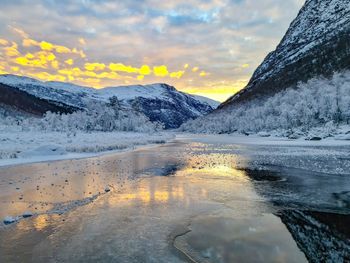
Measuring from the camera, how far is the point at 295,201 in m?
15.8

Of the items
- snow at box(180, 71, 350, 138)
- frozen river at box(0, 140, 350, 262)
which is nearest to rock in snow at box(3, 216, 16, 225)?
frozen river at box(0, 140, 350, 262)

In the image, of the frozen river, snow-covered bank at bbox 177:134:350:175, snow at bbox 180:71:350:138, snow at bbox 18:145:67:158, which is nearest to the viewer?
the frozen river

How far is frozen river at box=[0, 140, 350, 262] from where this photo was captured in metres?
9.60

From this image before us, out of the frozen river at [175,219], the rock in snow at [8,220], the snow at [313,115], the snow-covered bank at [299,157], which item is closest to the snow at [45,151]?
the frozen river at [175,219]

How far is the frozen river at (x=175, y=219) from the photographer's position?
31.5ft

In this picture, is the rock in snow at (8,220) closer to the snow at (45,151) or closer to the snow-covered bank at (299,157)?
the snow-covered bank at (299,157)

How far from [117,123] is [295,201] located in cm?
12249

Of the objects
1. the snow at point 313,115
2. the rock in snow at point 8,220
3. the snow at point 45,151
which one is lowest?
the rock in snow at point 8,220

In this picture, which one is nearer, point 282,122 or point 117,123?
point 282,122

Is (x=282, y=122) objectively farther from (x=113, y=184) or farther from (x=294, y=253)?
(x=294, y=253)

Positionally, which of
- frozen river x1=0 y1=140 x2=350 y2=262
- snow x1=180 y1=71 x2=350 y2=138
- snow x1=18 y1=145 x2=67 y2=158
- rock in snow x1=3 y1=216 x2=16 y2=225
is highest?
snow x1=180 y1=71 x2=350 y2=138

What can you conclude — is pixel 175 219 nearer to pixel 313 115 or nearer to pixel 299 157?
pixel 299 157

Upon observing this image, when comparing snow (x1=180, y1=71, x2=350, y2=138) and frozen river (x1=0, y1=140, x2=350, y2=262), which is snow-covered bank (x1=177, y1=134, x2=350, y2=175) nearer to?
frozen river (x1=0, y1=140, x2=350, y2=262)

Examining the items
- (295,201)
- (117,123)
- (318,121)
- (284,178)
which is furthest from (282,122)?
(295,201)
